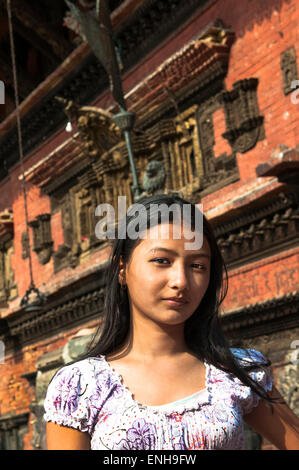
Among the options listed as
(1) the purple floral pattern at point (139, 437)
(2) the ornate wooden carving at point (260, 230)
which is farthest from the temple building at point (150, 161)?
(1) the purple floral pattern at point (139, 437)

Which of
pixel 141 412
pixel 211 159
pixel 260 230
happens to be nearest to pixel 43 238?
pixel 211 159

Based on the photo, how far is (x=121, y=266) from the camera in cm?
174

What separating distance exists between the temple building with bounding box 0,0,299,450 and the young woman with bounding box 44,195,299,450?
2.52m

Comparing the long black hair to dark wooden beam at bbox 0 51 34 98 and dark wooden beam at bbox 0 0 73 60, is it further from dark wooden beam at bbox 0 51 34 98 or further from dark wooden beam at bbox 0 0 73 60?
dark wooden beam at bbox 0 51 34 98

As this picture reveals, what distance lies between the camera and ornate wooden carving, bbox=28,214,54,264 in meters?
10.5

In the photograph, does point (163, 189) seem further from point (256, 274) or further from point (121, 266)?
point (121, 266)

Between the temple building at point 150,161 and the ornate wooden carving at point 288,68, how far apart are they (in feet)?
0.05

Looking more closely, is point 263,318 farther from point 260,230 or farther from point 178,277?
point 178,277

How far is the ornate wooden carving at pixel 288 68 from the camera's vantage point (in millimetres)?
6008

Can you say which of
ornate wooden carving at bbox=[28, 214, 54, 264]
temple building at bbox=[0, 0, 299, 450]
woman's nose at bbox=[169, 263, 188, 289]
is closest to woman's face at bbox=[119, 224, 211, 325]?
woman's nose at bbox=[169, 263, 188, 289]

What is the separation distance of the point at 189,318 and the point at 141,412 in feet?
1.19

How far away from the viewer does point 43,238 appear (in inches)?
413

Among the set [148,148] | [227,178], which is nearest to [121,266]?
[227,178]

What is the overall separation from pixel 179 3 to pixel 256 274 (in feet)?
11.0
